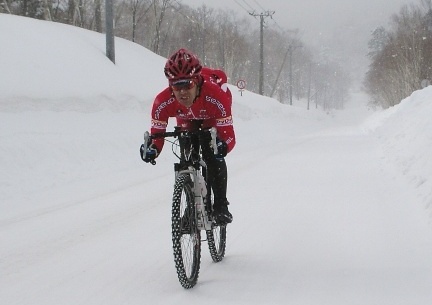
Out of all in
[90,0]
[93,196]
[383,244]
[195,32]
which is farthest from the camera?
[195,32]

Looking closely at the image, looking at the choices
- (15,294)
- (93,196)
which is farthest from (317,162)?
(15,294)

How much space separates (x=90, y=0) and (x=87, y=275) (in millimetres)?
55537

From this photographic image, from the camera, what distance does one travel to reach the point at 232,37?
63875 millimetres

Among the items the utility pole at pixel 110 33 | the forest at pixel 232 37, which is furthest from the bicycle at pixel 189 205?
the forest at pixel 232 37

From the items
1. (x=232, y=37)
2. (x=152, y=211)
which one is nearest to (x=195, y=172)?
(x=152, y=211)

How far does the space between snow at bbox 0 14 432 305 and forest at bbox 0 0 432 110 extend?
1933 centimetres

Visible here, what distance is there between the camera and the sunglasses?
12.4ft

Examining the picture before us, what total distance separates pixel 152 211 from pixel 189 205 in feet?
9.55

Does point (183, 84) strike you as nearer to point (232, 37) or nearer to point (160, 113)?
point (160, 113)

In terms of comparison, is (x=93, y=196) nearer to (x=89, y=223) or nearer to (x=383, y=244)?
(x=89, y=223)

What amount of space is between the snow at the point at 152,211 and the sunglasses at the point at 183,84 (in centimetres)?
178

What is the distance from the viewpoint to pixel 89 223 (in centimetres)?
603

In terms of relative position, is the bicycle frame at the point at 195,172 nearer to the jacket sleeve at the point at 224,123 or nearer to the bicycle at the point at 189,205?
the bicycle at the point at 189,205

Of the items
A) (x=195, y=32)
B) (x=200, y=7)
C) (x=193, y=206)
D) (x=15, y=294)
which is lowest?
(x=15, y=294)
